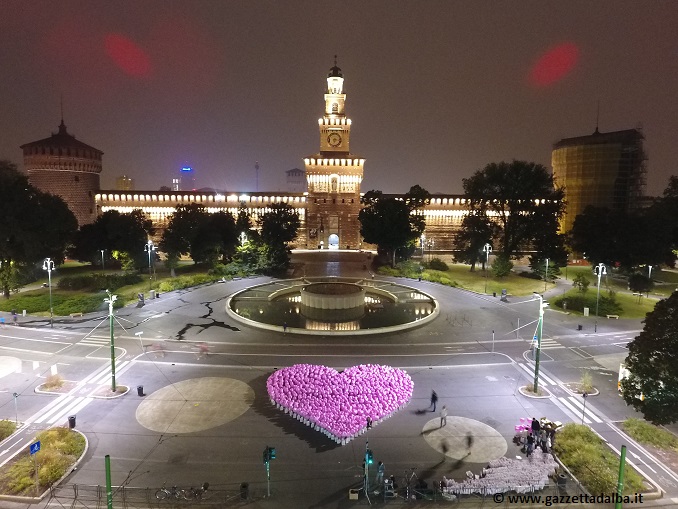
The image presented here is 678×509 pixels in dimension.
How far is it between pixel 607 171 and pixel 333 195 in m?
47.6

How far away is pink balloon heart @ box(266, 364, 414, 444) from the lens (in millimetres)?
18609

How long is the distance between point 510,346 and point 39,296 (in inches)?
1629

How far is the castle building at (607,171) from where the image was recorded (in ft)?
246

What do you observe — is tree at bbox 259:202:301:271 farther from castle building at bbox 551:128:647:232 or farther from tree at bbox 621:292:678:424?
castle building at bbox 551:128:647:232

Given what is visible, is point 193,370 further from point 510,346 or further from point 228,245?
point 228,245

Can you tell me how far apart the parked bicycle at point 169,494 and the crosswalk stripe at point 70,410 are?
7782mm

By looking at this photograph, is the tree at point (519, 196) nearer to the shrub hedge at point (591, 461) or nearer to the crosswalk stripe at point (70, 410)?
the shrub hedge at point (591, 461)

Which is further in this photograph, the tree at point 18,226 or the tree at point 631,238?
the tree at point 631,238

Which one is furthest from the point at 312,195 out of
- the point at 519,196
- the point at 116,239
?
the point at 519,196

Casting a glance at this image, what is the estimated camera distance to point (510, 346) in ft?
96.1

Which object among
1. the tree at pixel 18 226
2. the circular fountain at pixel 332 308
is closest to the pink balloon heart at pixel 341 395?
the circular fountain at pixel 332 308

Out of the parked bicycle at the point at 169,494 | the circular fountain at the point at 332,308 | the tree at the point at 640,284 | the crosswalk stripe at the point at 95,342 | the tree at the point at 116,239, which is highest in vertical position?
the tree at the point at 116,239

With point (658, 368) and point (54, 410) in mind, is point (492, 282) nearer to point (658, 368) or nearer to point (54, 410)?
point (658, 368)

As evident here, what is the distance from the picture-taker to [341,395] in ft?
66.9
